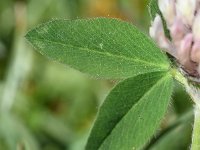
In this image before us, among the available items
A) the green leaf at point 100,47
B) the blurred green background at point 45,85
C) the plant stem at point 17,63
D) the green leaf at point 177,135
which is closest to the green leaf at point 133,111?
the green leaf at point 100,47

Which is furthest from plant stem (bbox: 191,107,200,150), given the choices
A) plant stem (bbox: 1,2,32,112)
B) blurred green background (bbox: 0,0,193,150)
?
plant stem (bbox: 1,2,32,112)

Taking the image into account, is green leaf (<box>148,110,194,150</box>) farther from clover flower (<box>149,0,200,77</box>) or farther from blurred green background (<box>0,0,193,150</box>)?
clover flower (<box>149,0,200,77</box>)

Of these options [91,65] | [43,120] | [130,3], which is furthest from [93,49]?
[130,3]

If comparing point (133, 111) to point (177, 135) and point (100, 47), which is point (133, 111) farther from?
point (177, 135)

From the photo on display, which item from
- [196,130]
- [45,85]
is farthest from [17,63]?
[196,130]

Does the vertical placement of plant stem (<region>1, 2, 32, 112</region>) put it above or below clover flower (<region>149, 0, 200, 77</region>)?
below

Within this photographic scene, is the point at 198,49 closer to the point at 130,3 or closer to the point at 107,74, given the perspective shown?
the point at 107,74
